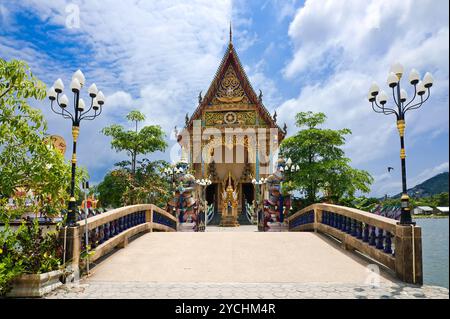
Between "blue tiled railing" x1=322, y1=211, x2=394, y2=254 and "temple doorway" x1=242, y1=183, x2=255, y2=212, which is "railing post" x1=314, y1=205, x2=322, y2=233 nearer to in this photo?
"blue tiled railing" x1=322, y1=211, x2=394, y2=254

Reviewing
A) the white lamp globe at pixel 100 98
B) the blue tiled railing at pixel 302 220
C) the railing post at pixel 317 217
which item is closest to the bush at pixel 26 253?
the white lamp globe at pixel 100 98

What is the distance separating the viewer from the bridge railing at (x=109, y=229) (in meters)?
5.57

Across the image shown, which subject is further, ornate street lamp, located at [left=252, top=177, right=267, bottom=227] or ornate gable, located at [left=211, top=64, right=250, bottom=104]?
ornate gable, located at [left=211, top=64, right=250, bottom=104]

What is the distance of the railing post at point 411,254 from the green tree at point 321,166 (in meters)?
13.6

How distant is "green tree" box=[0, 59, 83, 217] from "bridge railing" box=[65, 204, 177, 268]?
89 centimetres

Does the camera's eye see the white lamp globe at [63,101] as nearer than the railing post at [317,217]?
Yes

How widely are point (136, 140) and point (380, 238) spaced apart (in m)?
21.6

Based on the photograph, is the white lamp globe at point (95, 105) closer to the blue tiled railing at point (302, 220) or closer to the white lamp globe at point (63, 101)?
the white lamp globe at point (63, 101)

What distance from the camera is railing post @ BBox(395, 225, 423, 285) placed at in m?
5.20

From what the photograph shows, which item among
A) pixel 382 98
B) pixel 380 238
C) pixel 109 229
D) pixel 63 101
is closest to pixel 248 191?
pixel 109 229

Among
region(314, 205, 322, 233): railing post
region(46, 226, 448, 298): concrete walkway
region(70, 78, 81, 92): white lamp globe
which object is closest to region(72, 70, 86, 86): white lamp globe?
region(70, 78, 81, 92): white lamp globe

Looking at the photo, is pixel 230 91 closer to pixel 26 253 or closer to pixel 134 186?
pixel 134 186
